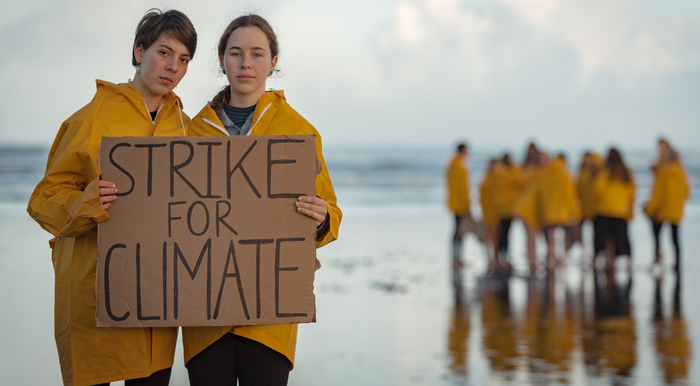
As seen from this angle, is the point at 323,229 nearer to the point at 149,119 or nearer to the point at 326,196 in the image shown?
the point at 326,196

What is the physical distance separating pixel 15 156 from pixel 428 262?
35.1 metres

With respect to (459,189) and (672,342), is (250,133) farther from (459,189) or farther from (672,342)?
(459,189)

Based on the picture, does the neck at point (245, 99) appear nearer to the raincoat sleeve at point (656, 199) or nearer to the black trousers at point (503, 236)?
the black trousers at point (503, 236)

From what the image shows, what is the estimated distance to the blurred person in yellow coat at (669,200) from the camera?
11.0m

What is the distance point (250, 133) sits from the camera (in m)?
2.61

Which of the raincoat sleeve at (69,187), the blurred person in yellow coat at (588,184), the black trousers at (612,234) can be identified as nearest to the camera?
the raincoat sleeve at (69,187)

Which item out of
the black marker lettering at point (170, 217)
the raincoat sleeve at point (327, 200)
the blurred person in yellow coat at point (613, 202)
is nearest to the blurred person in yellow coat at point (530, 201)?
the blurred person in yellow coat at point (613, 202)

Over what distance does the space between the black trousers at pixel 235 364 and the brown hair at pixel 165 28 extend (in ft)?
3.97

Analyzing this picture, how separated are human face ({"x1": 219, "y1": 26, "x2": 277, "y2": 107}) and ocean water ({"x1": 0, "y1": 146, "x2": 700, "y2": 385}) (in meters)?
2.68

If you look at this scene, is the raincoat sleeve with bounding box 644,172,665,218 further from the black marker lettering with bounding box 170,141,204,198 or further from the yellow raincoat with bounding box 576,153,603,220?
the black marker lettering with bounding box 170,141,204,198

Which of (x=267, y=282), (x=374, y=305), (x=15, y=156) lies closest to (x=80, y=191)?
(x=267, y=282)

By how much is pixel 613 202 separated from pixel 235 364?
9.71m

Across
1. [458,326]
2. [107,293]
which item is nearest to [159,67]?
[107,293]

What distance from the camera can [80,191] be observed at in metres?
2.55
